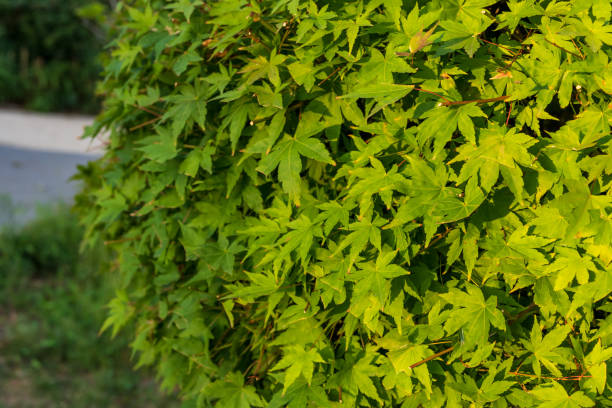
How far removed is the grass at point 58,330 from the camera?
11.2 feet

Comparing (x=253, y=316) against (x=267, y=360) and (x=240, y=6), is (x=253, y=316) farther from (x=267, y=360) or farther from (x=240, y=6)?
(x=240, y=6)

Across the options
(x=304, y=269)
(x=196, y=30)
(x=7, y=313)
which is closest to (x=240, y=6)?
(x=196, y=30)

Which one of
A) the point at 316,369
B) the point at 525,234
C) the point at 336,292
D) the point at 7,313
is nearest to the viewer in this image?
the point at 525,234

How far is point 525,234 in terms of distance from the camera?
138cm

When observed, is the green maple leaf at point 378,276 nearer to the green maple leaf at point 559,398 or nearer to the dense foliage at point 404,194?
the dense foliage at point 404,194

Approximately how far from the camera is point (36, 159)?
25.1ft

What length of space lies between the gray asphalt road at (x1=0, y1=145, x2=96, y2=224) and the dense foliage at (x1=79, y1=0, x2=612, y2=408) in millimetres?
3832

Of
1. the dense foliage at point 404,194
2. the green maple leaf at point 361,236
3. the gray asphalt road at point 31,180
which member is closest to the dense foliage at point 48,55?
the gray asphalt road at point 31,180

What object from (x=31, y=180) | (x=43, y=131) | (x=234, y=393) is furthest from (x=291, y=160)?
(x=43, y=131)

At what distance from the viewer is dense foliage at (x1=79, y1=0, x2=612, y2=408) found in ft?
4.44

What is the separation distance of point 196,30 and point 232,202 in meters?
0.61

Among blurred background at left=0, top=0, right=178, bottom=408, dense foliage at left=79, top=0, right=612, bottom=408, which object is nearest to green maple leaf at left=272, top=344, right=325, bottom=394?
dense foliage at left=79, top=0, right=612, bottom=408

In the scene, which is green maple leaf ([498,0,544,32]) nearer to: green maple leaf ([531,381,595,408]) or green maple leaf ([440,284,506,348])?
green maple leaf ([440,284,506,348])

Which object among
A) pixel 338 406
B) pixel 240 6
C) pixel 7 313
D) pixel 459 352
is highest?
pixel 240 6
